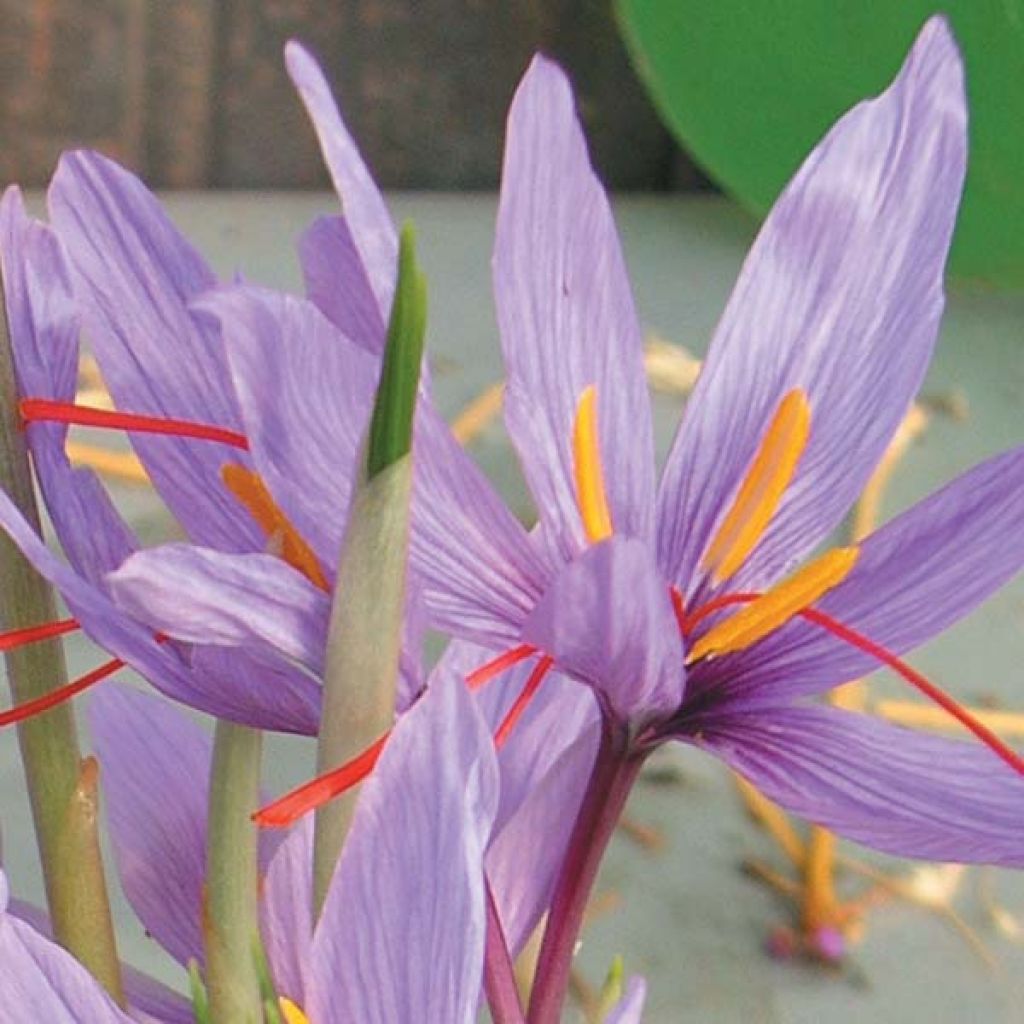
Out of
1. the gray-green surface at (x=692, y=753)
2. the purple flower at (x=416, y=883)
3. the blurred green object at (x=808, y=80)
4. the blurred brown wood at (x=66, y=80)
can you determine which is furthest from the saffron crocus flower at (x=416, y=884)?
the blurred brown wood at (x=66, y=80)

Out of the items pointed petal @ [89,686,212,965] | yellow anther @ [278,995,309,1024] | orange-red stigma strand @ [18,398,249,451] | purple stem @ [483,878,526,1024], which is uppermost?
orange-red stigma strand @ [18,398,249,451]

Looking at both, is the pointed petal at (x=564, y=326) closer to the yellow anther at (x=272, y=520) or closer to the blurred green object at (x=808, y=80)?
the yellow anther at (x=272, y=520)

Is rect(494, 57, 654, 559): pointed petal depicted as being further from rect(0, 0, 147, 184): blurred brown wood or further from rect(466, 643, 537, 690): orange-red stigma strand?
rect(0, 0, 147, 184): blurred brown wood

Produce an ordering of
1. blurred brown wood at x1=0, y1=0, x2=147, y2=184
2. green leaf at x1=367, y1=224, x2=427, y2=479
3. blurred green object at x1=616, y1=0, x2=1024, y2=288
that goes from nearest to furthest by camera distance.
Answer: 1. green leaf at x1=367, y1=224, x2=427, y2=479
2. blurred green object at x1=616, y1=0, x2=1024, y2=288
3. blurred brown wood at x1=0, y1=0, x2=147, y2=184

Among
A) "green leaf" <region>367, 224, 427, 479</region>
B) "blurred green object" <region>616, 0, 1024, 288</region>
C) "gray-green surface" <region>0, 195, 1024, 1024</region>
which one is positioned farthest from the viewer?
"gray-green surface" <region>0, 195, 1024, 1024</region>

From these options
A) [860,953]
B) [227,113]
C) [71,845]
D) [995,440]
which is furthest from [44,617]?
Result: [227,113]

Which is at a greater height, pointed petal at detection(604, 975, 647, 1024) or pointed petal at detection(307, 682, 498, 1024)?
pointed petal at detection(307, 682, 498, 1024)

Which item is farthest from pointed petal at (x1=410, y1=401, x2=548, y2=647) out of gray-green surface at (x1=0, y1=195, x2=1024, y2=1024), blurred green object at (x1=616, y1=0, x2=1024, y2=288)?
gray-green surface at (x1=0, y1=195, x2=1024, y2=1024)

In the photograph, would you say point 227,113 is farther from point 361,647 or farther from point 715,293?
point 361,647

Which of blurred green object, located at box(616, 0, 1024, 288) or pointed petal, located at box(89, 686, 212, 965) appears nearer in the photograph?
pointed petal, located at box(89, 686, 212, 965)
